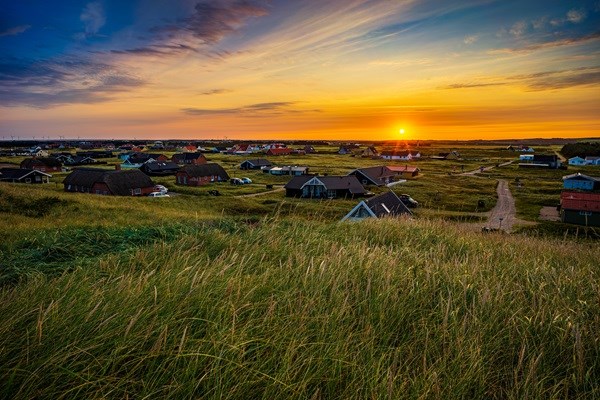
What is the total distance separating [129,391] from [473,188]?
238ft

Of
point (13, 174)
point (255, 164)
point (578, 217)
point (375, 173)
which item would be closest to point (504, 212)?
point (578, 217)

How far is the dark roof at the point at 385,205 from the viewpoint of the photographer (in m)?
28.8

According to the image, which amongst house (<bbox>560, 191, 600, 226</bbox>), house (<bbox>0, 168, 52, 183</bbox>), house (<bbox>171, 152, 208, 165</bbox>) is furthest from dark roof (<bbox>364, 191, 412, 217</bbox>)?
house (<bbox>171, 152, 208, 165</bbox>)

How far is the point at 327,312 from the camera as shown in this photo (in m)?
3.17

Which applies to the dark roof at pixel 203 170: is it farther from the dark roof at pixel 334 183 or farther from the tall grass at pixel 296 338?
the tall grass at pixel 296 338

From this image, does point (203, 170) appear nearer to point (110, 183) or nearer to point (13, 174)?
point (110, 183)

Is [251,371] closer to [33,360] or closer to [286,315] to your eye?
[286,315]

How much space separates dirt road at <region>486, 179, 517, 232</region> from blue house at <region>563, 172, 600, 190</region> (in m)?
14.0

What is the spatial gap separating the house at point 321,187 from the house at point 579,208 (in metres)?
26.7

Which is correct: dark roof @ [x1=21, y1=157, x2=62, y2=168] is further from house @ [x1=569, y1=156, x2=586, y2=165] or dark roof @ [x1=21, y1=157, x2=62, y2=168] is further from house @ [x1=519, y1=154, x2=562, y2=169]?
house @ [x1=569, y1=156, x2=586, y2=165]

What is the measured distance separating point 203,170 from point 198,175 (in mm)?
1617

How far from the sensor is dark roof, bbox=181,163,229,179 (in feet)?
236

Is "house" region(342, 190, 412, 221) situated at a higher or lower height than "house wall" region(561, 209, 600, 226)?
higher

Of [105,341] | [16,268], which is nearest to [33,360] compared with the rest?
[105,341]
